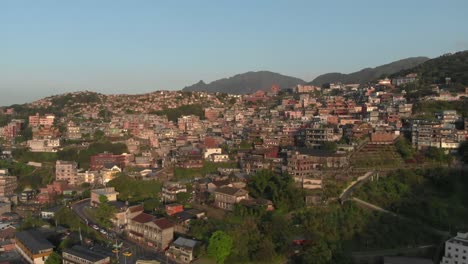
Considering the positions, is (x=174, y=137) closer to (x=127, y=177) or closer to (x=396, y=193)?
(x=127, y=177)

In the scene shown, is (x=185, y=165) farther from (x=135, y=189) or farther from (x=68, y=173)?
(x=68, y=173)

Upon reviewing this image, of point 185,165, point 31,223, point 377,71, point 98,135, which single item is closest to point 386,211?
point 185,165

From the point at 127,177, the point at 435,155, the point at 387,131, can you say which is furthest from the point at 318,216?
the point at 127,177

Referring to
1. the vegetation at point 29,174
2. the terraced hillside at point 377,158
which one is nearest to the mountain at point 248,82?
the vegetation at point 29,174

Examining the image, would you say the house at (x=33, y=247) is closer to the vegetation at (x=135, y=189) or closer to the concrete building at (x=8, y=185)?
the vegetation at (x=135, y=189)

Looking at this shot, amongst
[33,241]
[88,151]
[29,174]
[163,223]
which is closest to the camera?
[33,241]

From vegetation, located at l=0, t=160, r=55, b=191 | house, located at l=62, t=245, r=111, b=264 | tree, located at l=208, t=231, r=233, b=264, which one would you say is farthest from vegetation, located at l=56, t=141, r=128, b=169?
tree, located at l=208, t=231, r=233, b=264
